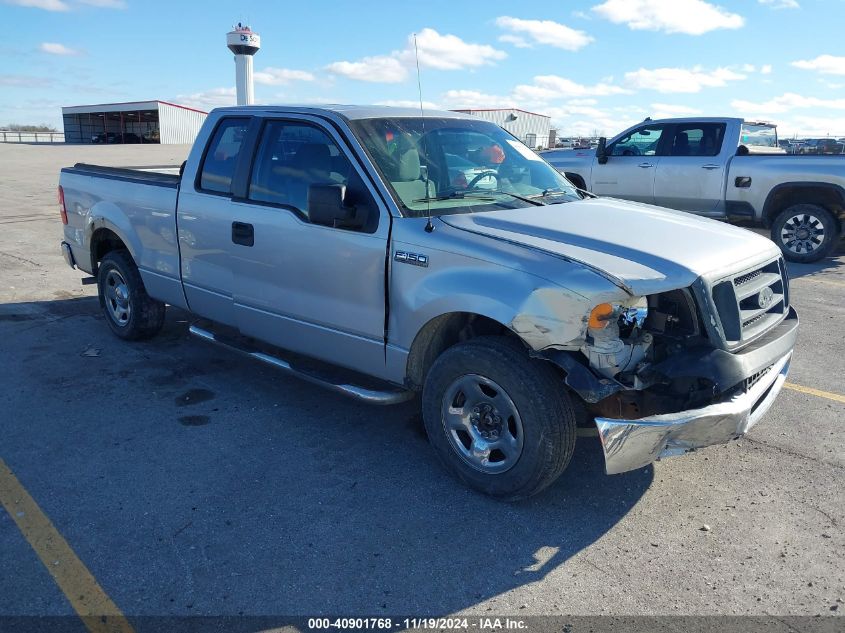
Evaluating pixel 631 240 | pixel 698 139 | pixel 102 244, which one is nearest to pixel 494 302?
pixel 631 240

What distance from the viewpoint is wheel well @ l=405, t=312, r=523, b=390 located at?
12.3 ft

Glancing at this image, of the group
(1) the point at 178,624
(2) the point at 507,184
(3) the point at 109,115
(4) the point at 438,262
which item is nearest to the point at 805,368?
(2) the point at 507,184

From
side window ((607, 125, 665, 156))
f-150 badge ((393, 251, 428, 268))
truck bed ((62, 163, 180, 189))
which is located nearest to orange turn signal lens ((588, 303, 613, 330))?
f-150 badge ((393, 251, 428, 268))

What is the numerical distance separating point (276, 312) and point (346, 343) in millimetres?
665

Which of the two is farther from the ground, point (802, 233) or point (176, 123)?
point (176, 123)

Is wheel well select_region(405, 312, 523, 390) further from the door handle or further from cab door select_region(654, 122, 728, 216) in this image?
cab door select_region(654, 122, 728, 216)

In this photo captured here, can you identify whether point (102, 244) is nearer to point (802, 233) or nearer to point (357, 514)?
point (357, 514)

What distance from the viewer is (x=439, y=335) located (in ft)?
12.7

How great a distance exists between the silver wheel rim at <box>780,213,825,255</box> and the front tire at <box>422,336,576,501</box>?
8.60m

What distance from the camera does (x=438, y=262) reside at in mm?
3631

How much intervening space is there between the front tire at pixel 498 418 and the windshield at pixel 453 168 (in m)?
0.95

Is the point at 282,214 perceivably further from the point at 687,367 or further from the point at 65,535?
the point at 687,367

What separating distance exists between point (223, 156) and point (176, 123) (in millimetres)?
58196

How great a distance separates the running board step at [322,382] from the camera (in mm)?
3980
